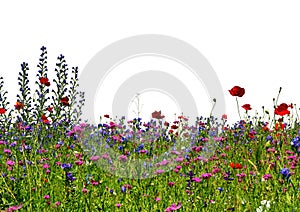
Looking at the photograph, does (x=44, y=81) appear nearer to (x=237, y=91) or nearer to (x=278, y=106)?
(x=237, y=91)

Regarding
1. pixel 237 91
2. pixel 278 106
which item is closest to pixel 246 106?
pixel 237 91

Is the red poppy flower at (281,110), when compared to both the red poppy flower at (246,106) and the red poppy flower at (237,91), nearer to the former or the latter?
the red poppy flower at (237,91)

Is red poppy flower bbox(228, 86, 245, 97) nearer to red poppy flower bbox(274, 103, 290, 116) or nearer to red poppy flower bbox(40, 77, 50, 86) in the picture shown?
red poppy flower bbox(274, 103, 290, 116)

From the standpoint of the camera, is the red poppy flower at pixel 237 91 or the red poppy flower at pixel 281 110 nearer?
the red poppy flower at pixel 281 110

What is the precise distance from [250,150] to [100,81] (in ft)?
8.50

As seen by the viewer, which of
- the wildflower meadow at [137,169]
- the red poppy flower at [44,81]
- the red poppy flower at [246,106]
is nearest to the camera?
the wildflower meadow at [137,169]

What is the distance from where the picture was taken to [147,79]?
6367 mm

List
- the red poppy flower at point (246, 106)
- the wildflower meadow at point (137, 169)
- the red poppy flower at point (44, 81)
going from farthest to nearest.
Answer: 1. the red poppy flower at point (44, 81)
2. the red poppy flower at point (246, 106)
3. the wildflower meadow at point (137, 169)

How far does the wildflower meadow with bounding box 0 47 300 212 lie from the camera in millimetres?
4012

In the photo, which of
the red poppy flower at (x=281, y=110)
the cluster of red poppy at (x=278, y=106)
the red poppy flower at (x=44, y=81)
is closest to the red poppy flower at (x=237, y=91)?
the cluster of red poppy at (x=278, y=106)

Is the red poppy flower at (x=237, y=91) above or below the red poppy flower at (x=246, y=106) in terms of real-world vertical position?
above

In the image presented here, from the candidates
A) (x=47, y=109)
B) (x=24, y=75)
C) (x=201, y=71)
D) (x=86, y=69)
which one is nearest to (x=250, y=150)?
(x=201, y=71)

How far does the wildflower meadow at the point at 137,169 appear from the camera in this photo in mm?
4012

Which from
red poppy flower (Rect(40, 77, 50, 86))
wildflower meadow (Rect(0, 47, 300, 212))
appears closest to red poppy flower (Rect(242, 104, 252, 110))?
wildflower meadow (Rect(0, 47, 300, 212))
